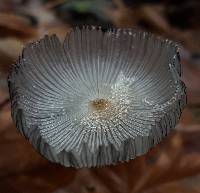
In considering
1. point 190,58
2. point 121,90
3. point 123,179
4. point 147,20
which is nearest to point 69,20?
point 147,20

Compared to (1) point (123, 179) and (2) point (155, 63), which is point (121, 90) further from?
(1) point (123, 179)

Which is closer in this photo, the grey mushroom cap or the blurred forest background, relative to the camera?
the grey mushroom cap

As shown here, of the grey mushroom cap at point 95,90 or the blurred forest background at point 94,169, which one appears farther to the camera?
the blurred forest background at point 94,169

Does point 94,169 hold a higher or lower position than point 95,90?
lower
